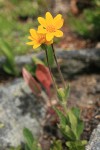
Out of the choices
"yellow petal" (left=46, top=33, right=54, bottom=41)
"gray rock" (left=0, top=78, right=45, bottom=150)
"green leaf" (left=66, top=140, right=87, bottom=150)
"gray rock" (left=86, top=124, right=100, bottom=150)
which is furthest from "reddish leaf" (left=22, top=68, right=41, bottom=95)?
"yellow petal" (left=46, top=33, right=54, bottom=41)

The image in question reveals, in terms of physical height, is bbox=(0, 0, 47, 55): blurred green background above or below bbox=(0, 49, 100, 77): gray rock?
above

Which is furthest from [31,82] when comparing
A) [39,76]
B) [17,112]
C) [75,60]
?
[75,60]

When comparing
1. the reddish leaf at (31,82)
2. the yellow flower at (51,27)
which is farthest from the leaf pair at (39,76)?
the yellow flower at (51,27)

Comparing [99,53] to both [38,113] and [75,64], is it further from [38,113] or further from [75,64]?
[38,113]

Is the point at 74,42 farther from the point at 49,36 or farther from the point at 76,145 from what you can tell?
the point at 49,36

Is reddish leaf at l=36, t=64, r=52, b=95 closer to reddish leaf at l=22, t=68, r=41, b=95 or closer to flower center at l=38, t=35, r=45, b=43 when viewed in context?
reddish leaf at l=22, t=68, r=41, b=95

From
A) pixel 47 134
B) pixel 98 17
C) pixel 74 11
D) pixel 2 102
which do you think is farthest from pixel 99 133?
pixel 74 11
